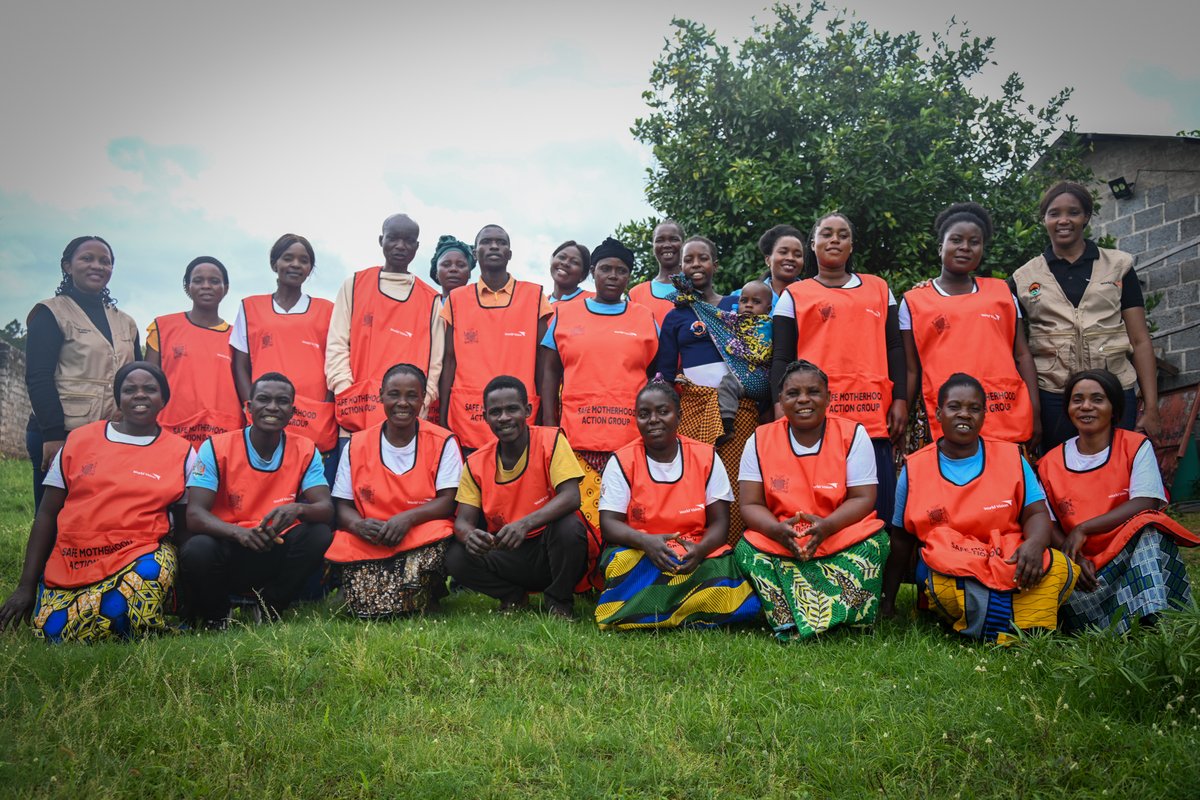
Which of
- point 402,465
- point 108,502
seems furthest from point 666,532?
point 108,502

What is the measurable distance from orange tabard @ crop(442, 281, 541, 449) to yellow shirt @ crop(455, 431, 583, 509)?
42 centimetres

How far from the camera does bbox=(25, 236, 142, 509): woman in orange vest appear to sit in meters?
5.32

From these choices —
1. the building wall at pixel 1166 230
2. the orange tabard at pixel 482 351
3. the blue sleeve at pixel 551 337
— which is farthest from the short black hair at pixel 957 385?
the building wall at pixel 1166 230

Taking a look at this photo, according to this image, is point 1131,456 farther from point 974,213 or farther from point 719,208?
point 719,208

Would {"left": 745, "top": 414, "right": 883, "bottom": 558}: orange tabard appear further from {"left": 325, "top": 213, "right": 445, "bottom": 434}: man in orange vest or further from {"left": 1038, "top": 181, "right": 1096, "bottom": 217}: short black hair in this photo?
{"left": 325, "top": 213, "right": 445, "bottom": 434}: man in orange vest

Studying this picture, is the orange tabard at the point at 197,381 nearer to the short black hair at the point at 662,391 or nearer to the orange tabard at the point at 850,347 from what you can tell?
the short black hair at the point at 662,391

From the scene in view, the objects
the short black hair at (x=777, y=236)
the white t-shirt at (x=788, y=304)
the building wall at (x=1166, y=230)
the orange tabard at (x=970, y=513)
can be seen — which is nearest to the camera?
the orange tabard at (x=970, y=513)

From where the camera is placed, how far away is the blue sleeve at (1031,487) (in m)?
4.54

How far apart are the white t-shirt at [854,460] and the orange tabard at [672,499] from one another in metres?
0.18

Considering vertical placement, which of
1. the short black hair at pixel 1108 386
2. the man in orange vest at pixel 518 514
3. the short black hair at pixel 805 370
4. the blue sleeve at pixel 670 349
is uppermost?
the blue sleeve at pixel 670 349

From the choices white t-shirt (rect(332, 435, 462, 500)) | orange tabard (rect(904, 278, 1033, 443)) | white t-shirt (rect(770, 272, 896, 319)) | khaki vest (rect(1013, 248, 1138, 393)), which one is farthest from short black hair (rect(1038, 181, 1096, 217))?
white t-shirt (rect(332, 435, 462, 500))

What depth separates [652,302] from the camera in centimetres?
635

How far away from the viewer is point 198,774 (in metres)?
3.01

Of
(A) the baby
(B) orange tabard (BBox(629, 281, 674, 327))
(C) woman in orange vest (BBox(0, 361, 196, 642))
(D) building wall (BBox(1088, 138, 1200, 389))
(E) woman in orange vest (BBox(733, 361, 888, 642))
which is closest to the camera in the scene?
(E) woman in orange vest (BBox(733, 361, 888, 642))
